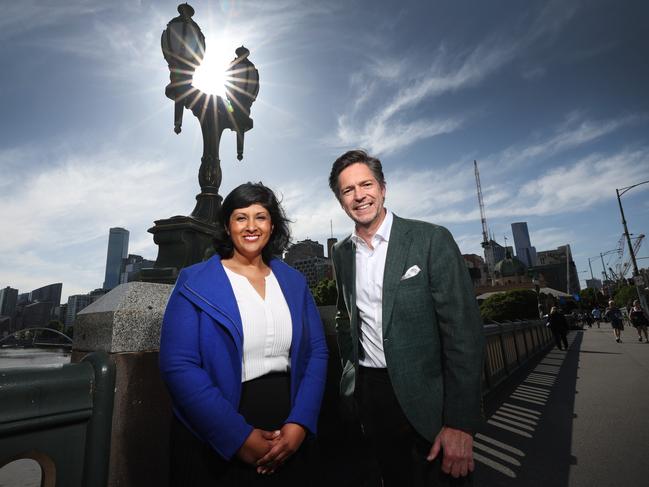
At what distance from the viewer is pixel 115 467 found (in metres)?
1.58

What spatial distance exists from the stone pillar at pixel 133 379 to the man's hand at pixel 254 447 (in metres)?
0.63

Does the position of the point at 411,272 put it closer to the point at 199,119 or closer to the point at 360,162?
the point at 360,162

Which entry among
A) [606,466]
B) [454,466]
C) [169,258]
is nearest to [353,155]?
[454,466]

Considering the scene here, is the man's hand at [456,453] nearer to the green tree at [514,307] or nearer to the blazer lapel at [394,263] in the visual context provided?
the blazer lapel at [394,263]

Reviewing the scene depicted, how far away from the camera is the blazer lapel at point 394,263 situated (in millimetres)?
1805

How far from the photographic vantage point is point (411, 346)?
1.75 m

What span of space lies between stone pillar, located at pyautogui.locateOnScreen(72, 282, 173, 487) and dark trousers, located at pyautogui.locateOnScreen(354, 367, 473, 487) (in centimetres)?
111

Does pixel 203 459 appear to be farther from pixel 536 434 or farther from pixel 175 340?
pixel 536 434

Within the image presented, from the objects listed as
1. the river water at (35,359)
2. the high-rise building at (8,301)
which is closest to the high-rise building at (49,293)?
the high-rise building at (8,301)

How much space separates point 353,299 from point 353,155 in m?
0.94

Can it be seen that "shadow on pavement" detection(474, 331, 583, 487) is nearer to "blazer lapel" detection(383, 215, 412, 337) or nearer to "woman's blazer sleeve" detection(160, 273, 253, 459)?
"blazer lapel" detection(383, 215, 412, 337)

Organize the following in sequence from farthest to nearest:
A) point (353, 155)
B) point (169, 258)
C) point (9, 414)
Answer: point (169, 258)
point (353, 155)
point (9, 414)

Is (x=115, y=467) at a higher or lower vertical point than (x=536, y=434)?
higher

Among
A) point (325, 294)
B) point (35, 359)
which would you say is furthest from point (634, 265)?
point (35, 359)
